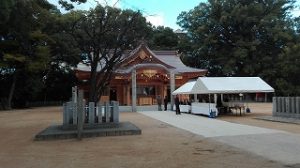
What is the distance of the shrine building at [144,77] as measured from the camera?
1495 inches

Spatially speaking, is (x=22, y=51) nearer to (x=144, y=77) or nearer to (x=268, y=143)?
(x=144, y=77)

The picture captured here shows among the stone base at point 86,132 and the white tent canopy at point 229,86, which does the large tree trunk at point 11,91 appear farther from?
the stone base at point 86,132

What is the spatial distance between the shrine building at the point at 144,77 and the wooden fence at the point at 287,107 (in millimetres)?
16468

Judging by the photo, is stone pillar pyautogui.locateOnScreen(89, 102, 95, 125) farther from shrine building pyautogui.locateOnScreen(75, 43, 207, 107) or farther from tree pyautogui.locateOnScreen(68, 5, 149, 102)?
shrine building pyautogui.locateOnScreen(75, 43, 207, 107)

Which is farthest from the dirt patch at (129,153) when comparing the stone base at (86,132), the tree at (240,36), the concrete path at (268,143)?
the tree at (240,36)

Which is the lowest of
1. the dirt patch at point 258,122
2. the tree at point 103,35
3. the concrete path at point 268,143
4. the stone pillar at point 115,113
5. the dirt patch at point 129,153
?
the dirt patch at point 129,153

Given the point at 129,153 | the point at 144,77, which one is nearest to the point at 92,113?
the point at 129,153

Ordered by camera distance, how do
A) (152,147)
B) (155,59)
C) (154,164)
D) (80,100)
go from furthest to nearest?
(155,59), (80,100), (152,147), (154,164)

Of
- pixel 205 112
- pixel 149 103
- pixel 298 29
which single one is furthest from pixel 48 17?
pixel 298 29

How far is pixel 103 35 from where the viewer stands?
61.5 feet

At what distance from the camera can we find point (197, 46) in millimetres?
56812

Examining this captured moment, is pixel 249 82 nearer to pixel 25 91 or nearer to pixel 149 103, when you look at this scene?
pixel 149 103

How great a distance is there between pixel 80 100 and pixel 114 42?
18.0ft

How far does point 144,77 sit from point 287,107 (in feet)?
72.0
